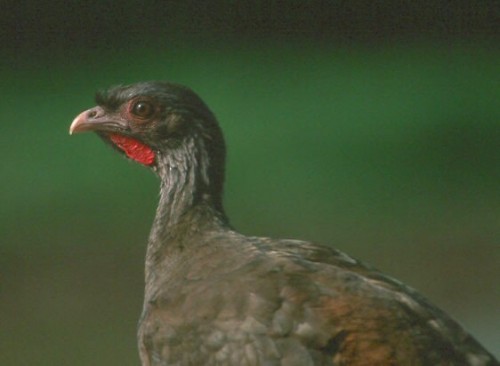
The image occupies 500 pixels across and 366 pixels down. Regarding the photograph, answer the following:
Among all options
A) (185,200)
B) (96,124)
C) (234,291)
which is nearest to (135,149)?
(96,124)

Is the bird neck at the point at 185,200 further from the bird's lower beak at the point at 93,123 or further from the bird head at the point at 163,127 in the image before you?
the bird's lower beak at the point at 93,123

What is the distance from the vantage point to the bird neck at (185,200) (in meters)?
4.92

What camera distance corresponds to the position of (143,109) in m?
5.01

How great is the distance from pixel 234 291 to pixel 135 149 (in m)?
0.99

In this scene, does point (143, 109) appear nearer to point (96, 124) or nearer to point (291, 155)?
point (96, 124)

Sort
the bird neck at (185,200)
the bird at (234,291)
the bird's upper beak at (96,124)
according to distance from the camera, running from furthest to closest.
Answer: the bird's upper beak at (96,124), the bird neck at (185,200), the bird at (234,291)

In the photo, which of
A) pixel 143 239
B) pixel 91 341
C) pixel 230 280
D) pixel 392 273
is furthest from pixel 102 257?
pixel 230 280

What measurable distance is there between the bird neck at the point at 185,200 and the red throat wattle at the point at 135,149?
6cm

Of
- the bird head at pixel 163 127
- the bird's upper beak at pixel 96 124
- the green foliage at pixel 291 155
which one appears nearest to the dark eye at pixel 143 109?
the bird head at pixel 163 127

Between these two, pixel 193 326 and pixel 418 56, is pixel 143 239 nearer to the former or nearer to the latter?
pixel 418 56

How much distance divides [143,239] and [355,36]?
2.06m

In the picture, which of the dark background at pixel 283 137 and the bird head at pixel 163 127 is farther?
the dark background at pixel 283 137

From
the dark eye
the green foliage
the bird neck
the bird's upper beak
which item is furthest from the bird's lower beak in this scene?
the green foliage

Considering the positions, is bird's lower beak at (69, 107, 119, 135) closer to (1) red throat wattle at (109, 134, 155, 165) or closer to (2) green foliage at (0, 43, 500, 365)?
(1) red throat wattle at (109, 134, 155, 165)
